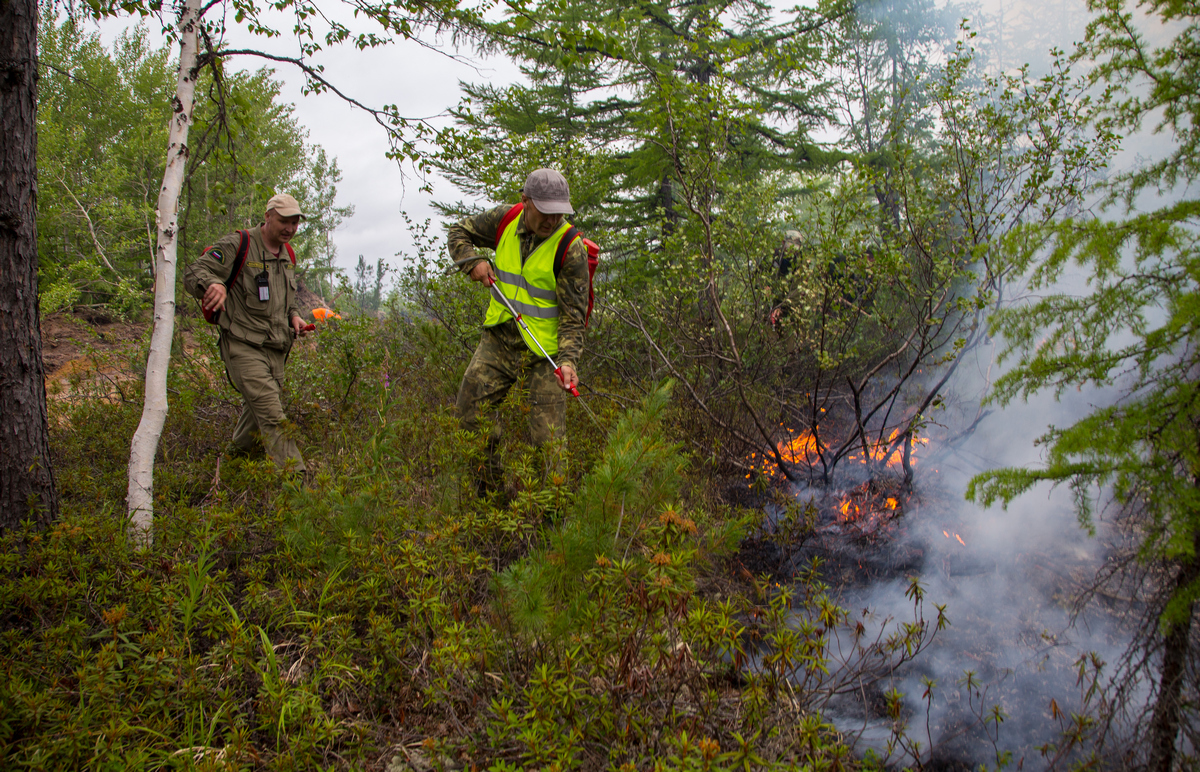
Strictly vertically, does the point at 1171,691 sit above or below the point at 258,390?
below

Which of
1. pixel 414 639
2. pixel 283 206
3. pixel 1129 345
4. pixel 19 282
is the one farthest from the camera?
pixel 283 206

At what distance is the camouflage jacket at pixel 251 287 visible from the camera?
3945 millimetres

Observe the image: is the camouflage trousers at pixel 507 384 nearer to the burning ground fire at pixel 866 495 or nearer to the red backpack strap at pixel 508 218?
the red backpack strap at pixel 508 218

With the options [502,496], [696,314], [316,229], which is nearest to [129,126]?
[316,229]

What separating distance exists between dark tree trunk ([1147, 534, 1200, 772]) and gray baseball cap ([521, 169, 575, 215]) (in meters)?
3.28

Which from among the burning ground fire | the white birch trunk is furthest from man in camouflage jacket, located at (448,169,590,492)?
the burning ground fire

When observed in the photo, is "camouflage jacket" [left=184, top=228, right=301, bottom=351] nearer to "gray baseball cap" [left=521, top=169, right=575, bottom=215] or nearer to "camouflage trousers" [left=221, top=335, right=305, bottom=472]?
"camouflage trousers" [left=221, top=335, right=305, bottom=472]

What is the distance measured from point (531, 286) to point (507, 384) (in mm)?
671

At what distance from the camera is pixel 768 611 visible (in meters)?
2.27

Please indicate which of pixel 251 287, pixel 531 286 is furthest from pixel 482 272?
pixel 251 287

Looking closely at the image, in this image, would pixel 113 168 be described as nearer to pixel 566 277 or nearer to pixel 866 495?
pixel 566 277

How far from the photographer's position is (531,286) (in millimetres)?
3883

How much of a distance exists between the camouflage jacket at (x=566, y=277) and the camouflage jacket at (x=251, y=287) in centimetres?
137

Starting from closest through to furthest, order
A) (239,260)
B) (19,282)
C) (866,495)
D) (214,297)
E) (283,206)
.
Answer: (19,282) < (214,297) < (239,260) < (283,206) < (866,495)
